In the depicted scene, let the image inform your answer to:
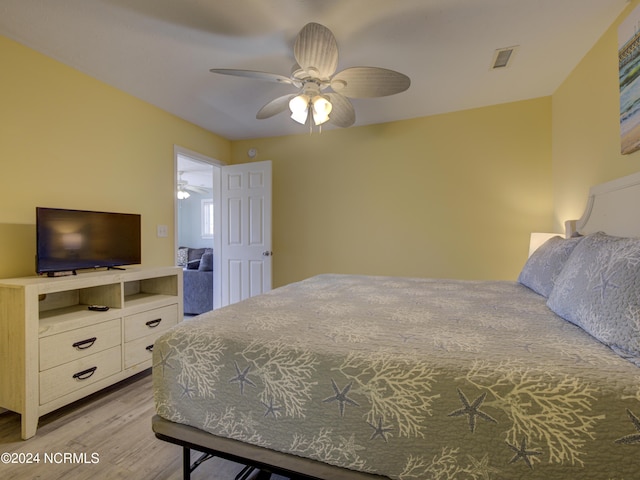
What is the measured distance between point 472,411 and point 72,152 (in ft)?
9.71

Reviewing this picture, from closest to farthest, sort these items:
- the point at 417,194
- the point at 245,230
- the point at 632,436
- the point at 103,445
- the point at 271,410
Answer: the point at 632,436 → the point at 271,410 → the point at 103,445 → the point at 417,194 → the point at 245,230

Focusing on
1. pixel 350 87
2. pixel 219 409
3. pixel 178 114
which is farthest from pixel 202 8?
pixel 219 409

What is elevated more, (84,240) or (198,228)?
(198,228)

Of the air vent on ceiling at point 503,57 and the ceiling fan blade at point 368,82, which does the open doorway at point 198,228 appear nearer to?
the ceiling fan blade at point 368,82

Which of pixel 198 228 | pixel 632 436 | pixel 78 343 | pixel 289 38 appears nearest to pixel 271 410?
pixel 632 436

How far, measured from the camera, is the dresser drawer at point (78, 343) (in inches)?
67.1

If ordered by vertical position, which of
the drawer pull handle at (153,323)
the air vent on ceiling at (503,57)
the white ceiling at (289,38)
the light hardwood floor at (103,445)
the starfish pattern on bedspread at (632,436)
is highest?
the air vent on ceiling at (503,57)

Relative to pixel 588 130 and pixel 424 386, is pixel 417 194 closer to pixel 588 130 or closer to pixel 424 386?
pixel 588 130

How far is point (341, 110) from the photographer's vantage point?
2.19m

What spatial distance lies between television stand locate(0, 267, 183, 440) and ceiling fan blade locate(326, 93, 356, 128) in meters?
1.90

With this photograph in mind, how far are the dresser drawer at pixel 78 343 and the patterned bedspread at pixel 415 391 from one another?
112 cm

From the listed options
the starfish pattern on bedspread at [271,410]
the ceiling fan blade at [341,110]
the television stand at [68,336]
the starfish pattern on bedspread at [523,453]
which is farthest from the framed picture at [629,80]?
the television stand at [68,336]

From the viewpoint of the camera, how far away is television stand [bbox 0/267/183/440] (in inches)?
63.8

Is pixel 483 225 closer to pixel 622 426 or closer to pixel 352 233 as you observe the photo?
pixel 352 233
